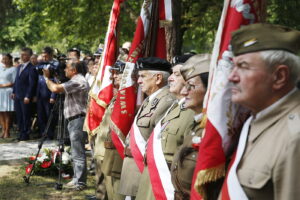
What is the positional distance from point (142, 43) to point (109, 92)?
1297mm

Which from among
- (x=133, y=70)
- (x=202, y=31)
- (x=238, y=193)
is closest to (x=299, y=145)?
(x=238, y=193)

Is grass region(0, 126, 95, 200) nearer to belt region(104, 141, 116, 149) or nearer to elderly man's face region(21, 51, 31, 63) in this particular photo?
belt region(104, 141, 116, 149)

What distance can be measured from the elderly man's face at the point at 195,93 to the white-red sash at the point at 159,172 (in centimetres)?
56

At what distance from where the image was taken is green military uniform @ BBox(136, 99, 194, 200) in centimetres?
336

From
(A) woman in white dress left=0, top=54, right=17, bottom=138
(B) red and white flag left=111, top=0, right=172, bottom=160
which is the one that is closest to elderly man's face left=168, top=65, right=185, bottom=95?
(B) red and white flag left=111, top=0, right=172, bottom=160

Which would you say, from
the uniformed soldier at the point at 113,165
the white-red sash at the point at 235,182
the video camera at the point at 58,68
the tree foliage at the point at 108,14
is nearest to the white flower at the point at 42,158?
the video camera at the point at 58,68

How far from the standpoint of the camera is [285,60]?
6.76 ft

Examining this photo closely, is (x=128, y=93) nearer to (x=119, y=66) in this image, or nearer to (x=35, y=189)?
(x=119, y=66)

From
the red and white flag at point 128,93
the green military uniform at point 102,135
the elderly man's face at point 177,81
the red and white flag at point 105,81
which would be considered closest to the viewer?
the elderly man's face at point 177,81

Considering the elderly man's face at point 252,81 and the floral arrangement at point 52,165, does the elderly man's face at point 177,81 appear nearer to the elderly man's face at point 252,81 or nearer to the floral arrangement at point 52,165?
the elderly man's face at point 252,81

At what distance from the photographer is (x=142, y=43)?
462cm

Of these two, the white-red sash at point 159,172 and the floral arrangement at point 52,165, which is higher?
the white-red sash at point 159,172

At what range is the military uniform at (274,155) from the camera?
192 cm

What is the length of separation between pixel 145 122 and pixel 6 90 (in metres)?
8.51
